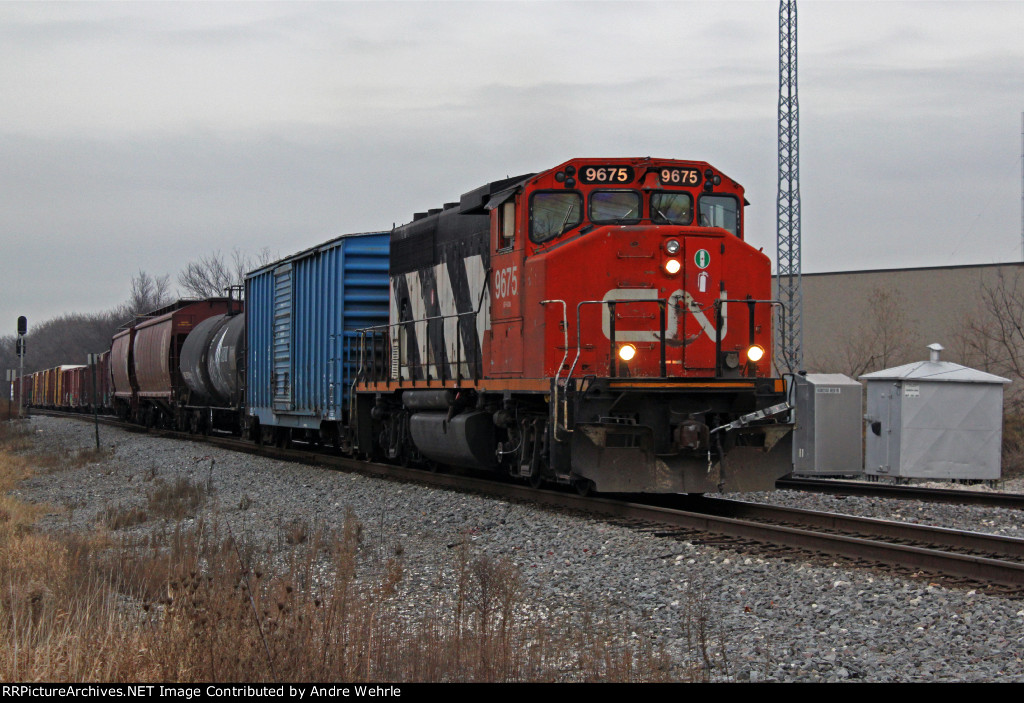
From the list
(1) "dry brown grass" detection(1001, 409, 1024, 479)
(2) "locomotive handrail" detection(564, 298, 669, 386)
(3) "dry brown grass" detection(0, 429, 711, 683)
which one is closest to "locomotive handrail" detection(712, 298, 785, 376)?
(2) "locomotive handrail" detection(564, 298, 669, 386)

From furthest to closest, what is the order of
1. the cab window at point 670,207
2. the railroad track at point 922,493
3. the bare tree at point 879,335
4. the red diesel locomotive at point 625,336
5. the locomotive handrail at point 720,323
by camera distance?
1. the bare tree at point 879,335
2. the railroad track at point 922,493
3. the cab window at point 670,207
4. the locomotive handrail at point 720,323
5. the red diesel locomotive at point 625,336

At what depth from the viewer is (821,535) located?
26.4ft

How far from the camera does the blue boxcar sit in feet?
54.5

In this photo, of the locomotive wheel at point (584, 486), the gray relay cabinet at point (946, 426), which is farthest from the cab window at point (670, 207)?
the gray relay cabinet at point (946, 426)

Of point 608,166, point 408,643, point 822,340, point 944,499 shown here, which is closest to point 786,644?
point 408,643

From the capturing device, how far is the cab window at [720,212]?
1077 centimetres

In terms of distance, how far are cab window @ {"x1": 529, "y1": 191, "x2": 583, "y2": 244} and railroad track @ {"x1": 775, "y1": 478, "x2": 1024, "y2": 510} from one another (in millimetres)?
5095

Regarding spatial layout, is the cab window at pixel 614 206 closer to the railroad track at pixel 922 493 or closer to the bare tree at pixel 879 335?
the railroad track at pixel 922 493

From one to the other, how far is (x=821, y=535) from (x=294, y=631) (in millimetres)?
4628

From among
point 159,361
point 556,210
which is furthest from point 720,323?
point 159,361

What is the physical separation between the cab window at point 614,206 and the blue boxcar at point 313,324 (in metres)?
6.71

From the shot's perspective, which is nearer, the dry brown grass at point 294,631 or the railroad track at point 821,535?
the dry brown grass at point 294,631

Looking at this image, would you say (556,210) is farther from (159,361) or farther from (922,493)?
(159,361)

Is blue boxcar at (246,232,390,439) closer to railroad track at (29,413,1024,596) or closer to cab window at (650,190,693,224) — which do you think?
railroad track at (29,413,1024,596)
